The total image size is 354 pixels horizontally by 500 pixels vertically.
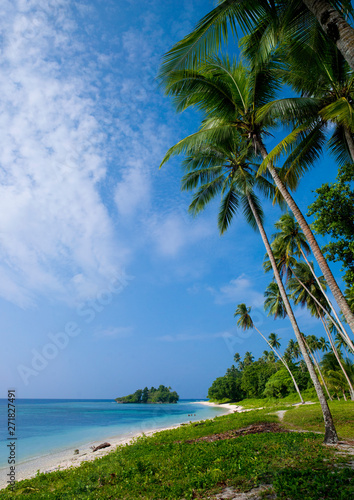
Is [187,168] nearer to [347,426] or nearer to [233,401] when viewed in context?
[347,426]

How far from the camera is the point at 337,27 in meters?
4.08

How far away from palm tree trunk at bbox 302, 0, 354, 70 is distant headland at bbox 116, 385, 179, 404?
11321cm

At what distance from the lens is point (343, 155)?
9938 mm

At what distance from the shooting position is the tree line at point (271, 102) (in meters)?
5.05

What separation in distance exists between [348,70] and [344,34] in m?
5.08

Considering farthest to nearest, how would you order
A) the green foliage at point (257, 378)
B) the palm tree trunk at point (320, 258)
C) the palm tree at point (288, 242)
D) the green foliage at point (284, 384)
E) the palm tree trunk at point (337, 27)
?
1. the green foliage at point (257, 378)
2. the green foliage at point (284, 384)
3. the palm tree at point (288, 242)
4. the palm tree trunk at point (320, 258)
5. the palm tree trunk at point (337, 27)

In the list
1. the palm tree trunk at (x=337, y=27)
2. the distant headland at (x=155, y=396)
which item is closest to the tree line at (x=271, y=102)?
the palm tree trunk at (x=337, y=27)

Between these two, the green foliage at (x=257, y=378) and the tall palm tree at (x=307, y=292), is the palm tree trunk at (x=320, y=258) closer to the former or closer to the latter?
the tall palm tree at (x=307, y=292)

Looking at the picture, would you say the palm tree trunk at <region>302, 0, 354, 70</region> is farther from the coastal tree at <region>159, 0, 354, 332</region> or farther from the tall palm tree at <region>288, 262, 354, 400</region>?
the tall palm tree at <region>288, 262, 354, 400</region>

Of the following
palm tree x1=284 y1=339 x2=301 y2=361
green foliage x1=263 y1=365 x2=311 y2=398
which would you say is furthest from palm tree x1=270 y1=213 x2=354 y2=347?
palm tree x1=284 y1=339 x2=301 y2=361

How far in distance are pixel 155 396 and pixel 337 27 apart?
388ft

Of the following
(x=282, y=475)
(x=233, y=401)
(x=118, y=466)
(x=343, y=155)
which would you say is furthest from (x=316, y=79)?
(x=233, y=401)

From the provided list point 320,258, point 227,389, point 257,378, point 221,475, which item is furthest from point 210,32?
point 227,389

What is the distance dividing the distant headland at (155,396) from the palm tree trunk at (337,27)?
11321 centimetres
